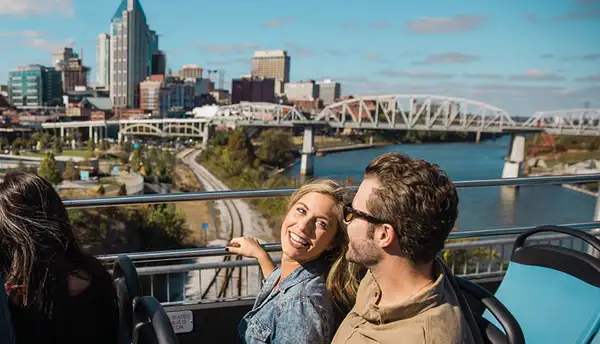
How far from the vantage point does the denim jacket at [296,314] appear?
143 cm

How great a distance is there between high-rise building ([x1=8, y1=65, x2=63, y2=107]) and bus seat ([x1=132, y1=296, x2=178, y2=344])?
371ft

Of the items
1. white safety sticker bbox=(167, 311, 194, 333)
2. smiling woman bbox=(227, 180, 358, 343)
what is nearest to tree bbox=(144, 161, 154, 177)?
white safety sticker bbox=(167, 311, 194, 333)

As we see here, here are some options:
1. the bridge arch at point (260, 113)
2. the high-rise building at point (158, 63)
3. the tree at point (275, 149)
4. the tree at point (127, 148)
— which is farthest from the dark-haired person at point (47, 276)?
the high-rise building at point (158, 63)

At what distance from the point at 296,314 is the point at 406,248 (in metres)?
0.46

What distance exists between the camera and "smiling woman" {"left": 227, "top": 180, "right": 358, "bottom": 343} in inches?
57.7

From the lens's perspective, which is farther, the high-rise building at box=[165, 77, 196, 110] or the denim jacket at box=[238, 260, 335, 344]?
the high-rise building at box=[165, 77, 196, 110]

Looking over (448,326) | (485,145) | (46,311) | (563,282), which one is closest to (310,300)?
(448,326)

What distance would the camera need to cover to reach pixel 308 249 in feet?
5.16

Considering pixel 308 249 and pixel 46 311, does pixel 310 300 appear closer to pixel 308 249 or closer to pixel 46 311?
pixel 308 249

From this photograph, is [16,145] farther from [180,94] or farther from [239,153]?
[180,94]

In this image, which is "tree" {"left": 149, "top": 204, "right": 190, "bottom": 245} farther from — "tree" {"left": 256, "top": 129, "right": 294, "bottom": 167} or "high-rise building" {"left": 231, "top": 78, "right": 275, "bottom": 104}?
"high-rise building" {"left": 231, "top": 78, "right": 275, "bottom": 104}

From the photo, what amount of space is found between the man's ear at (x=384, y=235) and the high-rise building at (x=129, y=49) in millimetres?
119830

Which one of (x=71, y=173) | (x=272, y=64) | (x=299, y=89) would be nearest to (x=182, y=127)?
(x=71, y=173)

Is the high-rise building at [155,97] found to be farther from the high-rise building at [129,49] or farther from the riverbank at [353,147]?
the riverbank at [353,147]
